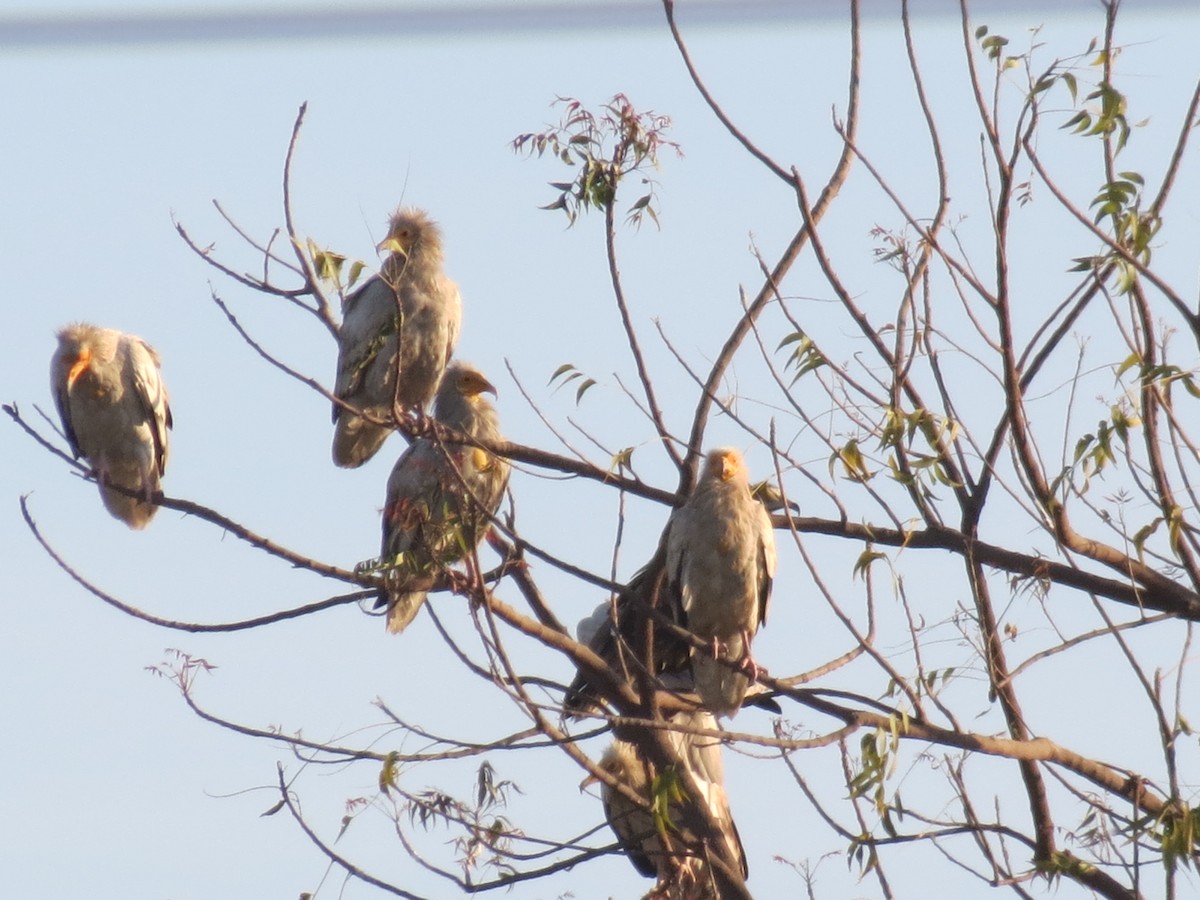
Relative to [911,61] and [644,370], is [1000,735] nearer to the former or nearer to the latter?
[644,370]

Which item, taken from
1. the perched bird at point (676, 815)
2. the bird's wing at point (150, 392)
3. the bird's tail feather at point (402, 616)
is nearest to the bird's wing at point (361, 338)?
the bird's wing at point (150, 392)

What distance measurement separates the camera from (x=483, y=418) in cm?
799

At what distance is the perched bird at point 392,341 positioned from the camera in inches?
318

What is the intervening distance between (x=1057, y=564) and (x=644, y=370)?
1.66 meters

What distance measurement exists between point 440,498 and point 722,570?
1429 millimetres

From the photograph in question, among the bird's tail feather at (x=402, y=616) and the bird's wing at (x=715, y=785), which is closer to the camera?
the bird's tail feather at (x=402, y=616)

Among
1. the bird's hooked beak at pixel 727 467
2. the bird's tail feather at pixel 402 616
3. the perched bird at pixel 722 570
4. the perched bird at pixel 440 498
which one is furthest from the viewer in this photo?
the bird's tail feather at pixel 402 616

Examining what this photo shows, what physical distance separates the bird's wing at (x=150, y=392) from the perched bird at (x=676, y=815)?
9.58 feet

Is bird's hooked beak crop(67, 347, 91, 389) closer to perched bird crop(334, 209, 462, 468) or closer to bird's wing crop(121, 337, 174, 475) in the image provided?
bird's wing crop(121, 337, 174, 475)

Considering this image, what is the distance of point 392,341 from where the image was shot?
8148 mm

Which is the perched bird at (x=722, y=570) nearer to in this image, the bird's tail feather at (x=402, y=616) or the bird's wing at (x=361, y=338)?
the bird's tail feather at (x=402, y=616)

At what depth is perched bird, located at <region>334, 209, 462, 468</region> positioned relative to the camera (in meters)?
8.08

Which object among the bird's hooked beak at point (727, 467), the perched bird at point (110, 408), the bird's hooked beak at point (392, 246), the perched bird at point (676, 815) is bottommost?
the perched bird at point (676, 815)

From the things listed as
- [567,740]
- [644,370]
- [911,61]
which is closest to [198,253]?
[644,370]
